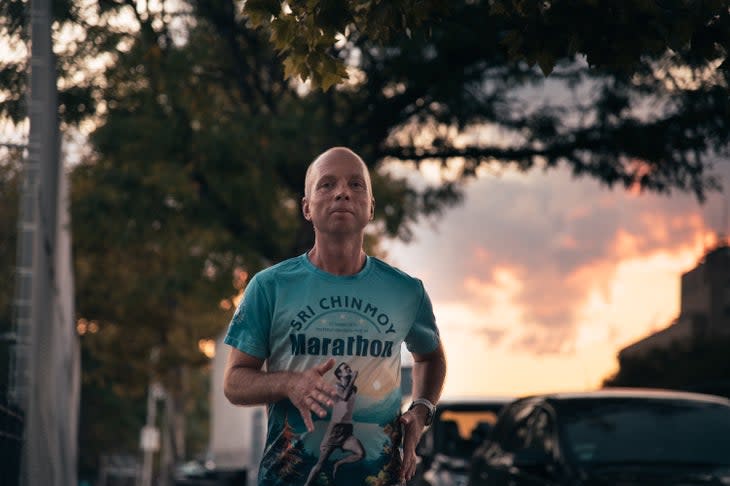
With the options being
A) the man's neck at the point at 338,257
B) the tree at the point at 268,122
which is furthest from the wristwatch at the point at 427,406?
the tree at the point at 268,122

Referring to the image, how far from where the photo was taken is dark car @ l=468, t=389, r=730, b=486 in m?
9.67

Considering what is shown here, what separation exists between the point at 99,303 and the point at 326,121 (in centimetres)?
2328

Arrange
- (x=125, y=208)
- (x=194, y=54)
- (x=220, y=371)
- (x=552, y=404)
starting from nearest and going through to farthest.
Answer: (x=552, y=404) → (x=194, y=54) → (x=125, y=208) → (x=220, y=371)

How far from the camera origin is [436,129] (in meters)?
20.9

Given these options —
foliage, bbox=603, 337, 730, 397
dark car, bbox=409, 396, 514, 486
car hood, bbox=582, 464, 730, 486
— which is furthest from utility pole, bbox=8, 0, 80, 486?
foliage, bbox=603, 337, 730, 397

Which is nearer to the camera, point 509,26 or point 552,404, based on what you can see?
point 509,26

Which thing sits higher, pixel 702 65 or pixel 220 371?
pixel 702 65

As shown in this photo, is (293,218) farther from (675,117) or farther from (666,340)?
(666,340)

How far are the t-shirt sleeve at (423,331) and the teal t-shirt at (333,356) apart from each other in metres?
0.16

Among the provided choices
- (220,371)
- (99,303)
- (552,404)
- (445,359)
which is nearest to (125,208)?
(552,404)

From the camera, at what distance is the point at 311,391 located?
4.00 meters

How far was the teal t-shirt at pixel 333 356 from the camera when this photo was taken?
13.8ft

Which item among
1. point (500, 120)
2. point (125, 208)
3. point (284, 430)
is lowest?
point (284, 430)

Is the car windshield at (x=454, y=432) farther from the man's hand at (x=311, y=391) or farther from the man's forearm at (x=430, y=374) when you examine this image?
the man's hand at (x=311, y=391)
